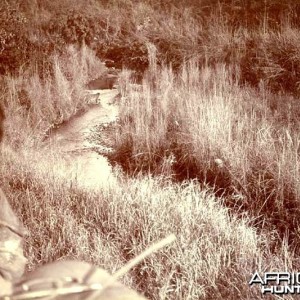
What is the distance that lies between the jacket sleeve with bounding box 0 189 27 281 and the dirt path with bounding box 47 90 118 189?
51 centimetres

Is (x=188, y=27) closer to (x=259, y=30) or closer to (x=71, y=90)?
(x=259, y=30)

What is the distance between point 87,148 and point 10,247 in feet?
2.03

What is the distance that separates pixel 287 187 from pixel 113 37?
74 cm

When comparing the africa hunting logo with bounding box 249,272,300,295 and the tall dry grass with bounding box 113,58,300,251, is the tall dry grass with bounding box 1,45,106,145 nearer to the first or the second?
the tall dry grass with bounding box 113,58,300,251

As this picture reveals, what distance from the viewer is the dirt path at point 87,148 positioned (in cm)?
163

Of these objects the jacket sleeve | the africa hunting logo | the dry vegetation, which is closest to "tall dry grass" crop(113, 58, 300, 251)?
the dry vegetation

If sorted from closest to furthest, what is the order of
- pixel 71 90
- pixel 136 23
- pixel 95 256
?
pixel 95 256 < pixel 136 23 < pixel 71 90

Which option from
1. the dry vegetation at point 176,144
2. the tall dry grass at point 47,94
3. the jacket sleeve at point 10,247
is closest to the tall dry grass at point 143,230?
the dry vegetation at point 176,144

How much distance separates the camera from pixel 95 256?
57.6 inches

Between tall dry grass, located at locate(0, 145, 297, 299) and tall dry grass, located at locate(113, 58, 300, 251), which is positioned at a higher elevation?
tall dry grass, located at locate(113, 58, 300, 251)

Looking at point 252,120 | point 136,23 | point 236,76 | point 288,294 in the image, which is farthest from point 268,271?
point 136,23

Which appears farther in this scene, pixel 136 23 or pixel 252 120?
pixel 136 23

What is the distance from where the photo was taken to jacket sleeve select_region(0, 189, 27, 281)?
3.42 ft

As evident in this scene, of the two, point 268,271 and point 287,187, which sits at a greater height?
point 287,187
